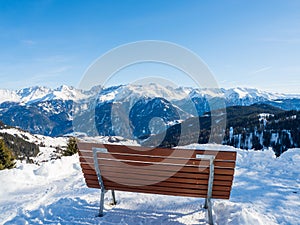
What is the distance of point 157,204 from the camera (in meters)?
6.44

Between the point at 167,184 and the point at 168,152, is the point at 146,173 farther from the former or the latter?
the point at 168,152

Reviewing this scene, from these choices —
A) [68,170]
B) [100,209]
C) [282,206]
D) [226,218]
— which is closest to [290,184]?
[282,206]

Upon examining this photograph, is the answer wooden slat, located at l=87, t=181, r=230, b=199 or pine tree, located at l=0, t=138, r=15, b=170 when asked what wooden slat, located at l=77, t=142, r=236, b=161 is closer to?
wooden slat, located at l=87, t=181, r=230, b=199

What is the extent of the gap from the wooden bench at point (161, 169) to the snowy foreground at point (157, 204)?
2.24ft

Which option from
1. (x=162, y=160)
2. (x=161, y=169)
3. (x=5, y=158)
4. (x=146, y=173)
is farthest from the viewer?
(x=5, y=158)

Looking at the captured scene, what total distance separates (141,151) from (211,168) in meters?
1.19

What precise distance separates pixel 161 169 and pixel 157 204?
1946 millimetres

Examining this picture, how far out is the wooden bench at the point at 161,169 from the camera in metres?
4.55

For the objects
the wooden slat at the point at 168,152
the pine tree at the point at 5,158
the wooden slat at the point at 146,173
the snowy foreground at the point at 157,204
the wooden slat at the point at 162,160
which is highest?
the wooden slat at the point at 168,152

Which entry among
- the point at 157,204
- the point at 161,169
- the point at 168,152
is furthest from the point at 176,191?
the point at 157,204

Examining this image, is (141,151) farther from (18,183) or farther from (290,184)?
(18,183)

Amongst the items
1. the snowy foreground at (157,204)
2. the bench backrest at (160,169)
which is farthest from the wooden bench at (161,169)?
the snowy foreground at (157,204)

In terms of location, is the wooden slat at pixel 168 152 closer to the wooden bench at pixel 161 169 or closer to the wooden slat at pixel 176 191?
the wooden bench at pixel 161 169

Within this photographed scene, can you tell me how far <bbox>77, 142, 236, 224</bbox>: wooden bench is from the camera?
14.9 ft
